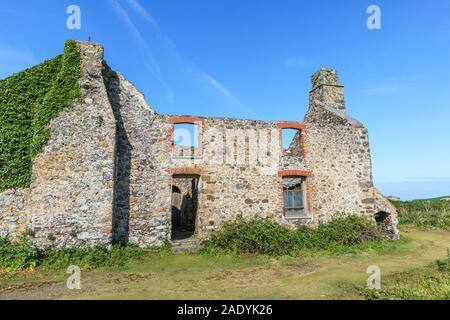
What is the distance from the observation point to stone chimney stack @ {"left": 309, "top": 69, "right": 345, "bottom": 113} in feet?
45.6

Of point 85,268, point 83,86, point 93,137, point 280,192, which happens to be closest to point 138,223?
point 85,268

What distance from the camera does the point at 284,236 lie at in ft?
33.7

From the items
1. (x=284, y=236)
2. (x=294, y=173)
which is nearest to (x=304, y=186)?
(x=294, y=173)

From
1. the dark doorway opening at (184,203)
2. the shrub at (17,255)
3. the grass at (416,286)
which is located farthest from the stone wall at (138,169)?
the grass at (416,286)

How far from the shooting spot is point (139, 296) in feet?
19.3

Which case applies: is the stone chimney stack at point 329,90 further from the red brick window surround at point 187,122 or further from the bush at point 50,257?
the bush at point 50,257

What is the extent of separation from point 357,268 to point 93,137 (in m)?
8.19

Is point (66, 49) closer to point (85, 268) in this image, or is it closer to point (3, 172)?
point (3, 172)

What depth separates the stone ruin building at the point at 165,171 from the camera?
8.61 m

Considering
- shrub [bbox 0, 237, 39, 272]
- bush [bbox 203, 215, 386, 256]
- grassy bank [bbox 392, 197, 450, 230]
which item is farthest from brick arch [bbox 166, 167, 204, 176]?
grassy bank [bbox 392, 197, 450, 230]

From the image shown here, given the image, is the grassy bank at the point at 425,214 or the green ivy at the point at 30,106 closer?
the green ivy at the point at 30,106

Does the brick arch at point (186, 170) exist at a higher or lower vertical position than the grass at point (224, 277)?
higher

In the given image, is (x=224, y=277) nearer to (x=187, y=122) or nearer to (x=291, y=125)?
(x=187, y=122)

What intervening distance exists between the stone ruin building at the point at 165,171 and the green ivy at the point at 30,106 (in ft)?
0.83
